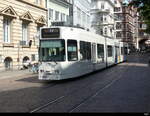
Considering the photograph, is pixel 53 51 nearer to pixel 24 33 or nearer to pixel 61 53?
pixel 61 53

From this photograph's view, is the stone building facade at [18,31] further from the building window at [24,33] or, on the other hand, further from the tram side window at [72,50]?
the tram side window at [72,50]

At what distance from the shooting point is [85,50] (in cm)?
2027

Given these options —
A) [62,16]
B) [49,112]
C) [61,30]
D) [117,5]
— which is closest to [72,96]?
[49,112]

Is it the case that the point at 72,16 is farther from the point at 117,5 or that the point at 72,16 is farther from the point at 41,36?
the point at 117,5

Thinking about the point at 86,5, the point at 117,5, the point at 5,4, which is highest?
the point at 117,5

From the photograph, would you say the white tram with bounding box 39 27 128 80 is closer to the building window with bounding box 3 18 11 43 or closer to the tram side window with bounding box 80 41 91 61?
the tram side window with bounding box 80 41 91 61

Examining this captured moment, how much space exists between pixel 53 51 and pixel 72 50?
122 centimetres

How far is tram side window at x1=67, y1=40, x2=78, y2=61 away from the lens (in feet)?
58.0

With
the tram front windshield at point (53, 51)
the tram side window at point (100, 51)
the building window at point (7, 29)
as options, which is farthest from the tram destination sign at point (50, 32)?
the building window at point (7, 29)

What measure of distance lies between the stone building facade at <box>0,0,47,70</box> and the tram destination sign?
12.2 meters

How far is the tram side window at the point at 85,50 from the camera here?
763 inches

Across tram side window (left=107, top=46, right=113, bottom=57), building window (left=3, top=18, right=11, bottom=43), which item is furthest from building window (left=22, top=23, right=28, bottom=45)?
tram side window (left=107, top=46, right=113, bottom=57)

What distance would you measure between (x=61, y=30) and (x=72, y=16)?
1319 inches

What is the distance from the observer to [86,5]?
64250 mm
